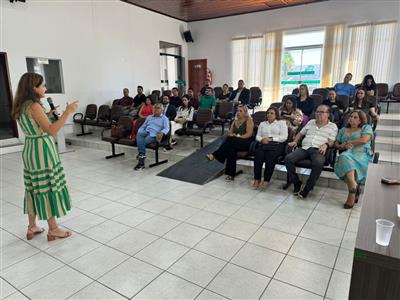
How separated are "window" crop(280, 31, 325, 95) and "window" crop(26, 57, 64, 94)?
6.64m

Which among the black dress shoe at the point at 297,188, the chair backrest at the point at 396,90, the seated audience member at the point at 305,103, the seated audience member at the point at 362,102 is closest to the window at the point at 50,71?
the seated audience member at the point at 305,103

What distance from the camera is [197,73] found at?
35.7 ft

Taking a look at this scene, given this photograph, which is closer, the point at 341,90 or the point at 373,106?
the point at 373,106

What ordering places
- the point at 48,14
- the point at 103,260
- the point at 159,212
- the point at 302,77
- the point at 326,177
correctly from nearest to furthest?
the point at 103,260, the point at 159,212, the point at 326,177, the point at 48,14, the point at 302,77

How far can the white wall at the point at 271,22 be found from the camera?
7.58 meters

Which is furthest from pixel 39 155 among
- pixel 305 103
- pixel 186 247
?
pixel 305 103

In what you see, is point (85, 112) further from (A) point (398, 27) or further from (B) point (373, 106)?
(A) point (398, 27)

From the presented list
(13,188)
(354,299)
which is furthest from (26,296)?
(13,188)

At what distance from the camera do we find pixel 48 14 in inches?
263

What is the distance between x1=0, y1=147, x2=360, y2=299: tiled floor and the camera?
1.98 m

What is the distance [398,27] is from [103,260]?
8876mm

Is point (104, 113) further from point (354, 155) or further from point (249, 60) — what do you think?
point (354, 155)

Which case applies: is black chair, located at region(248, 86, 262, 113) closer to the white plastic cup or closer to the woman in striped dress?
the woman in striped dress

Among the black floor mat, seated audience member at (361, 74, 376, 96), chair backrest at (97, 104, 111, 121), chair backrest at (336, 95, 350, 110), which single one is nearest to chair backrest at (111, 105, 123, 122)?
chair backrest at (97, 104, 111, 121)
